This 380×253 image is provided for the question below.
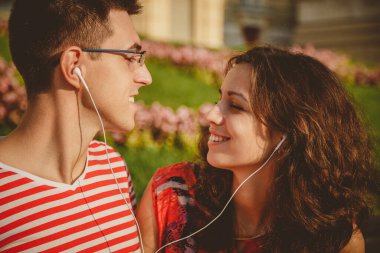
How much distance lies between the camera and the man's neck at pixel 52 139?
1.78 meters

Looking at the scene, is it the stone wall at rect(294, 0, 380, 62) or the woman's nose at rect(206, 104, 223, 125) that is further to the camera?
the stone wall at rect(294, 0, 380, 62)

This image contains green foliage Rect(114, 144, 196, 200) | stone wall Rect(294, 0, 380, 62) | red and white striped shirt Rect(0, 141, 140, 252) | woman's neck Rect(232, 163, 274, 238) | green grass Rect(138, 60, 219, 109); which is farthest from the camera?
stone wall Rect(294, 0, 380, 62)

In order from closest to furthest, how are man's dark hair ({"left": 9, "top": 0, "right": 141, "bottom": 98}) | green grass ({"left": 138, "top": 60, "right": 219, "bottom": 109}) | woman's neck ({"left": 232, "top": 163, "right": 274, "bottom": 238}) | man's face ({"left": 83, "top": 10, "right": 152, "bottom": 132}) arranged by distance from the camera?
man's dark hair ({"left": 9, "top": 0, "right": 141, "bottom": 98}), man's face ({"left": 83, "top": 10, "right": 152, "bottom": 132}), woman's neck ({"left": 232, "top": 163, "right": 274, "bottom": 238}), green grass ({"left": 138, "top": 60, "right": 219, "bottom": 109})

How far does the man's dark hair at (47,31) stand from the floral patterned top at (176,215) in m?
0.90

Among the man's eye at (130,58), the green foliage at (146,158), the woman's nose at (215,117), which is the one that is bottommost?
the green foliage at (146,158)

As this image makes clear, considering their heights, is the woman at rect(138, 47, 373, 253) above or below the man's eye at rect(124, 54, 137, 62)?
below

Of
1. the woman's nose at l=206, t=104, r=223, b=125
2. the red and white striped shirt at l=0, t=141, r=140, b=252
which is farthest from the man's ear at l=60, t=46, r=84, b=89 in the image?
the woman's nose at l=206, t=104, r=223, b=125

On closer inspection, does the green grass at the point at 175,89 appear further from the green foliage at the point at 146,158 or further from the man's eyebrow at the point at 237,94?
the man's eyebrow at the point at 237,94

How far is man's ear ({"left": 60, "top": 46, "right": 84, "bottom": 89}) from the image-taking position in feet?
6.27

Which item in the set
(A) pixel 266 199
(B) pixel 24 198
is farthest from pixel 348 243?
(B) pixel 24 198

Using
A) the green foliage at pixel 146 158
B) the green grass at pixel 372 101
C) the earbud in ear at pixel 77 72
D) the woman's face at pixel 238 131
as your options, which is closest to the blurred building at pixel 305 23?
the green grass at pixel 372 101

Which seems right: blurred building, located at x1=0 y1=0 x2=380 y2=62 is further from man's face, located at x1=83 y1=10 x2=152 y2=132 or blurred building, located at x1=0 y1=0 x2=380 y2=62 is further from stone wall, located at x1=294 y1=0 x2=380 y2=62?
man's face, located at x1=83 y1=10 x2=152 y2=132

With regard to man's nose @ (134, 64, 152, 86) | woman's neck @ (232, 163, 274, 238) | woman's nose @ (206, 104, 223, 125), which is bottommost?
woman's neck @ (232, 163, 274, 238)

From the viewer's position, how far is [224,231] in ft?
7.56
